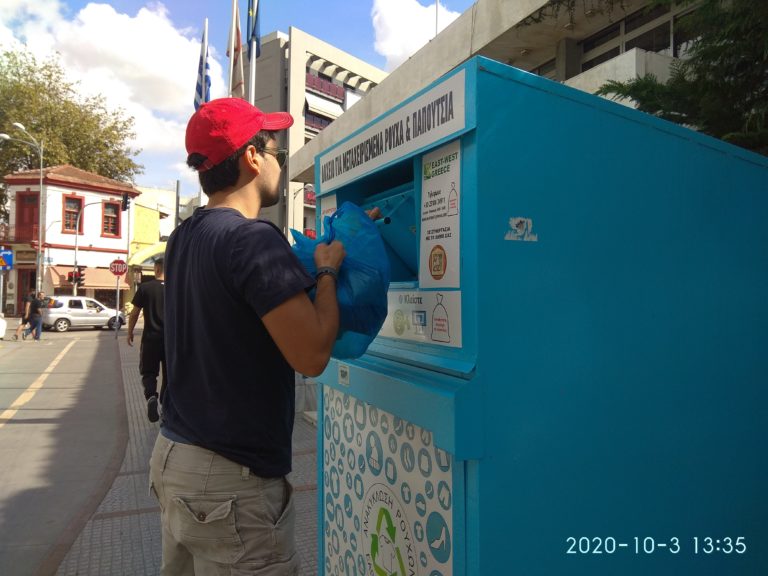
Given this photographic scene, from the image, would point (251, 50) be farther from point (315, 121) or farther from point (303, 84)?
point (315, 121)

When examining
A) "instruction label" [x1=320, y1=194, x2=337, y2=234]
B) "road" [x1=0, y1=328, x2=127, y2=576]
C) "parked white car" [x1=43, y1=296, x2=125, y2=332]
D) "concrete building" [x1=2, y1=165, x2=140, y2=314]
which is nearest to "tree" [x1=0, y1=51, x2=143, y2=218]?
"concrete building" [x1=2, y1=165, x2=140, y2=314]

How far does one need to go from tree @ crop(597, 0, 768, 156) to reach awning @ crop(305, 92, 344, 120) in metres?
31.6

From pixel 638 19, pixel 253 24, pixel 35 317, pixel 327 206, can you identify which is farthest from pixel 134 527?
pixel 35 317

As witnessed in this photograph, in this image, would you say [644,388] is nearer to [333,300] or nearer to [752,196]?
[752,196]

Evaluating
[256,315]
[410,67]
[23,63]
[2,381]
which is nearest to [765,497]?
[256,315]

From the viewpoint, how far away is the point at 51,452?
5621 millimetres

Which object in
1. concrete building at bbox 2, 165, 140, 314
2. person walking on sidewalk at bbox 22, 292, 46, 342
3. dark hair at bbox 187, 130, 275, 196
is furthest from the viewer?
concrete building at bbox 2, 165, 140, 314

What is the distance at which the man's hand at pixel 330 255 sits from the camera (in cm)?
136

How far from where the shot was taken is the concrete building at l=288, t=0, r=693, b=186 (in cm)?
747

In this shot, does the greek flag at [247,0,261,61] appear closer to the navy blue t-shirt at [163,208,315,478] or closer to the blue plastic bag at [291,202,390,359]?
the blue plastic bag at [291,202,390,359]

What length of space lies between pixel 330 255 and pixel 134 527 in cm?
315

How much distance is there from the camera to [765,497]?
1632 mm

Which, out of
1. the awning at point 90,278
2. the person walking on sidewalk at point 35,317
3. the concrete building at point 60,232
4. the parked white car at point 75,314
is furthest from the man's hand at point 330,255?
the concrete building at point 60,232

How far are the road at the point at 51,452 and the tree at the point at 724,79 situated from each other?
4257 millimetres
